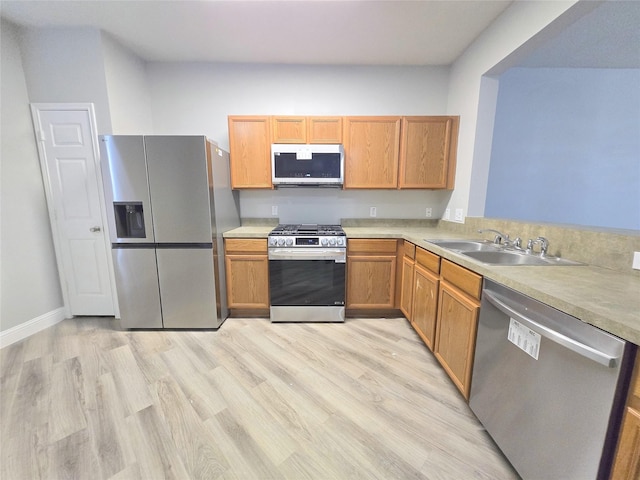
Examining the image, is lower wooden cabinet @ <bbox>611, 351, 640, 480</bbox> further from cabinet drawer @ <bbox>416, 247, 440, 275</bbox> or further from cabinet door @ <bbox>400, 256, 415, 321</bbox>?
cabinet door @ <bbox>400, 256, 415, 321</bbox>

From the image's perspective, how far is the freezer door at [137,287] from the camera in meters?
2.26

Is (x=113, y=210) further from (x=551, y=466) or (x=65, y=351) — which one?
(x=551, y=466)

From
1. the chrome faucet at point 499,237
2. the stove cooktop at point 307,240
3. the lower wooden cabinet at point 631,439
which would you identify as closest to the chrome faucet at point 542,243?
the chrome faucet at point 499,237

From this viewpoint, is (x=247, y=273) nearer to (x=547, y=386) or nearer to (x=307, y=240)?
(x=307, y=240)

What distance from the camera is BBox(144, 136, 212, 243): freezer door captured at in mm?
2092

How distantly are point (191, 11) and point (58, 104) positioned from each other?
5.05ft

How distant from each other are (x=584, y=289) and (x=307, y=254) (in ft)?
6.07

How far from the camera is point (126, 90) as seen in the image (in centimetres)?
246

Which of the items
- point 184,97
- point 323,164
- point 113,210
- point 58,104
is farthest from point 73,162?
point 323,164

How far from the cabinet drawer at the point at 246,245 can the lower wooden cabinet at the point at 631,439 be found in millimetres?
2327

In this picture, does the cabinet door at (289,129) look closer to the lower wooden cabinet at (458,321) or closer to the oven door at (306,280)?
the oven door at (306,280)

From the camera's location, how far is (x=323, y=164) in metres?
2.51

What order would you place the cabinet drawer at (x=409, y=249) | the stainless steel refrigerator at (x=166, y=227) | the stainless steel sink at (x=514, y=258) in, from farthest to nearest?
the cabinet drawer at (x=409, y=249) < the stainless steel refrigerator at (x=166, y=227) < the stainless steel sink at (x=514, y=258)

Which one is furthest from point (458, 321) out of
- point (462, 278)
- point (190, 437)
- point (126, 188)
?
point (126, 188)
